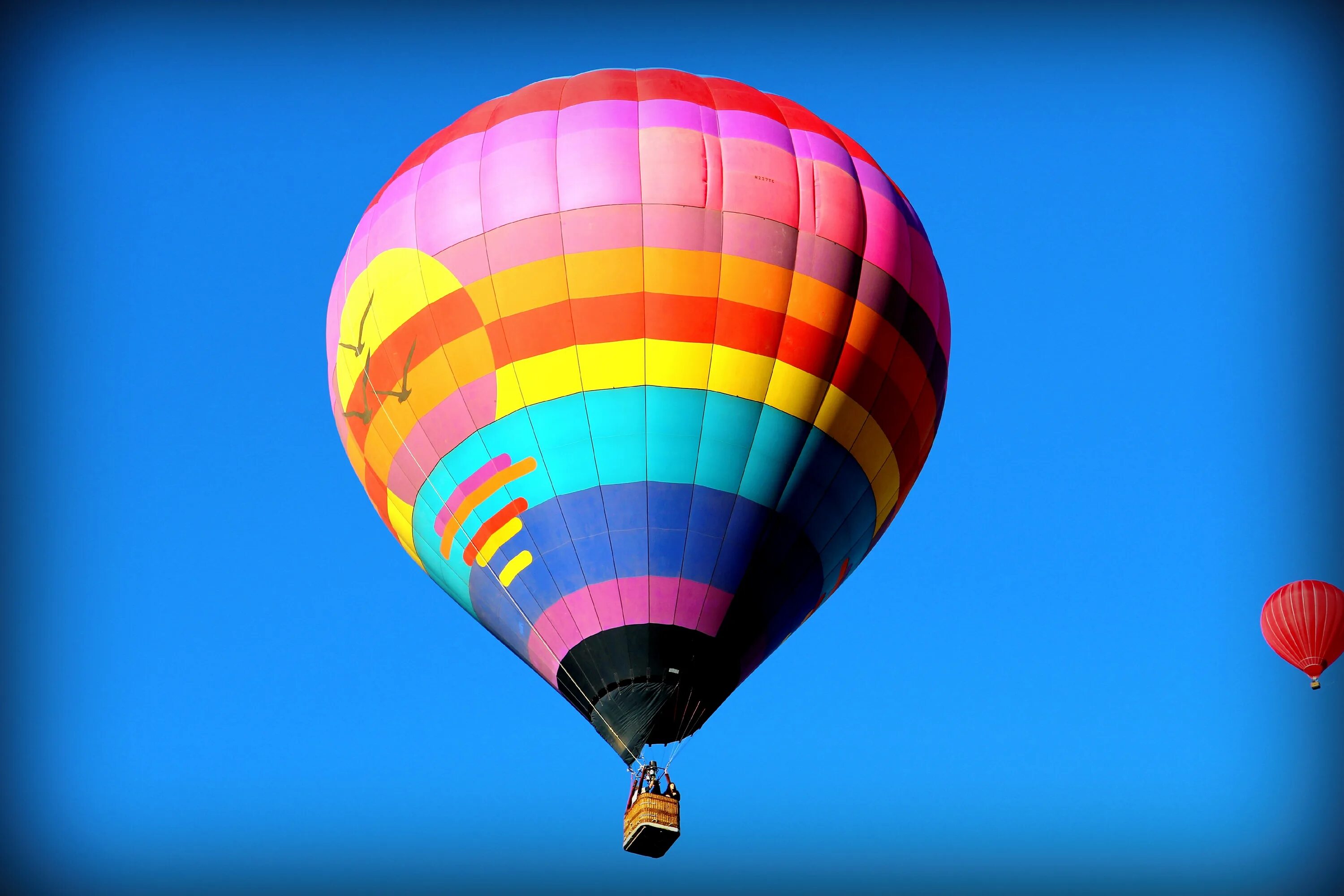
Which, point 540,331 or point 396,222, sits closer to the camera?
point 540,331

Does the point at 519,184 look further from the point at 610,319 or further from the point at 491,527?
the point at 491,527

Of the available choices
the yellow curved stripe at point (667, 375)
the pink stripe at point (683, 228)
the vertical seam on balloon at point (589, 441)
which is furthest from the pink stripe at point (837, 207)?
the vertical seam on balloon at point (589, 441)

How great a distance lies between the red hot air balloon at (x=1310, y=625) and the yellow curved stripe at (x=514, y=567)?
1324 cm

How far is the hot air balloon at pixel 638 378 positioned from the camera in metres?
14.3

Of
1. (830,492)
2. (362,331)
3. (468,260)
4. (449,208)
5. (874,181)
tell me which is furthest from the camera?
(874,181)

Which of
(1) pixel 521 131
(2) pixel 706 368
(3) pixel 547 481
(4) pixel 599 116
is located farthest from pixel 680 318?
(1) pixel 521 131

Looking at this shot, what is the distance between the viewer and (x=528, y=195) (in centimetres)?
1481

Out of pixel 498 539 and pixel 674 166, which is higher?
pixel 674 166

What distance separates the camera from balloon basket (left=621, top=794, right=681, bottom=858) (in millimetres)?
13688

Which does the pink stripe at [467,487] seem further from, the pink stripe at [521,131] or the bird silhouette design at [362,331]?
the pink stripe at [521,131]

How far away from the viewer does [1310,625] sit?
2348 centimetres

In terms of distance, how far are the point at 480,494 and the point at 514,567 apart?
0.68 meters

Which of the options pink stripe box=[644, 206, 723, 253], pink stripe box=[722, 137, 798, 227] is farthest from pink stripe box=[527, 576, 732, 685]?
pink stripe box=[722, 137, 798, 227]

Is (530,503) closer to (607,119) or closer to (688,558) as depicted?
(688,558)
